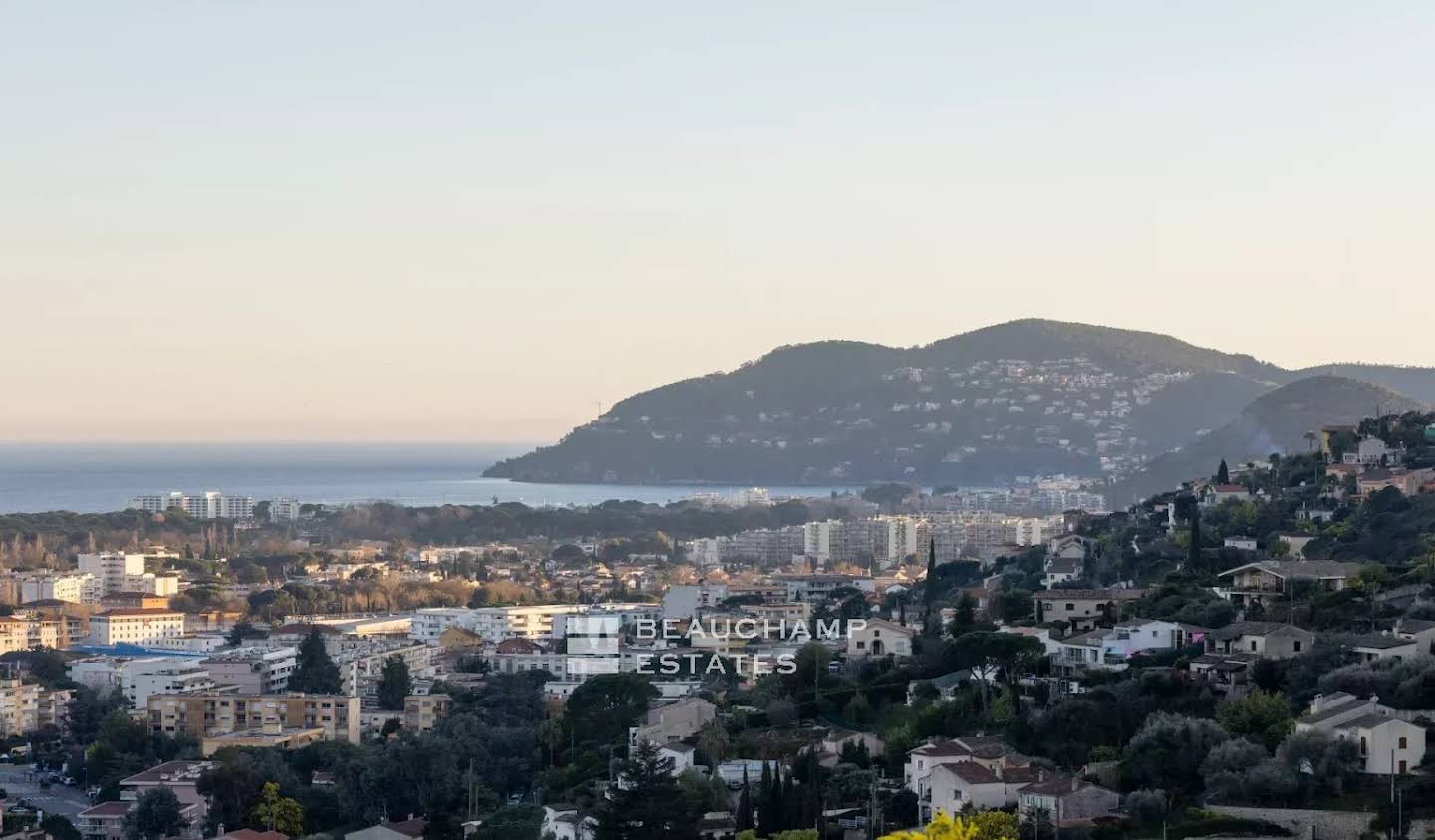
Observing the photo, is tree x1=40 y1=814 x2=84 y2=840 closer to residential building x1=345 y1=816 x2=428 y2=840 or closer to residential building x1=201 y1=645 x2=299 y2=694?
residential building x1=345 y1=816 x2=428 y2=840

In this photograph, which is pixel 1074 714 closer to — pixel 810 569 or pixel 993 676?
pixel 993 676

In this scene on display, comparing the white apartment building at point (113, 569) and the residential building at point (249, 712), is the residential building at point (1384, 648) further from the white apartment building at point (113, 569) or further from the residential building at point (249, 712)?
the white apartment building at point (113, 569)

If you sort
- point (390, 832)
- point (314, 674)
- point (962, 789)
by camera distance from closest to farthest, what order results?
point (962, 789), point (390, 832), point (314, 674)

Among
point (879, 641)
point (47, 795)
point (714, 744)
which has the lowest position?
point (47, 795)

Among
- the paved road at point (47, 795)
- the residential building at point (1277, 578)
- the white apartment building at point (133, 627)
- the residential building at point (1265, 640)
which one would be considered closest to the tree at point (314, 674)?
the paved road at point (47, 795)

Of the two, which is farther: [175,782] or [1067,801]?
[175,782]

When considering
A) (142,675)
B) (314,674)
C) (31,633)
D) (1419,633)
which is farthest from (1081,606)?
(31,633)

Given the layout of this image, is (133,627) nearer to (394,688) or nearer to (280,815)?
(394,688)
